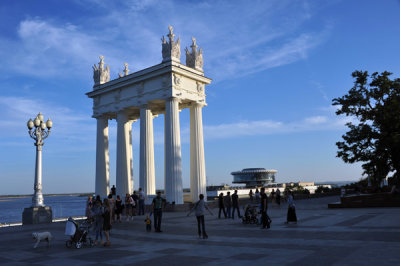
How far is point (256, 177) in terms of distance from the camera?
147 meters

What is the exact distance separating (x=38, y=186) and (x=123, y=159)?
10757mm

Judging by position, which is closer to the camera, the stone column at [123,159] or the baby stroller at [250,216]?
the baby stroller at [250,216]

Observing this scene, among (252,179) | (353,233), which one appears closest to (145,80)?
(353,233)

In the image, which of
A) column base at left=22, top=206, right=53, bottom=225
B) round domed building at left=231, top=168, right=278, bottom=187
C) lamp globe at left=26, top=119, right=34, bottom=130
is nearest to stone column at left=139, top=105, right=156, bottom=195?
column base at left=22, top=206, right=53, bottom=225

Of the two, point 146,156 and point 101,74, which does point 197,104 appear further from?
point 101,74

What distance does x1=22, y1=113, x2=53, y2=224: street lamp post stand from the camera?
21.9 metres

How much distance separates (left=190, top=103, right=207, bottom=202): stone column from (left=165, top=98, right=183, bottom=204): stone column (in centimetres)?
268

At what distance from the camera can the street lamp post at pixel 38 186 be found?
71.9 ft

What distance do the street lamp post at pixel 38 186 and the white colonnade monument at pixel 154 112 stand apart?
28.5ft

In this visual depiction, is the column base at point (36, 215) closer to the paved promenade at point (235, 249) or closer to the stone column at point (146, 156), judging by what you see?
the paved promenade at point (235, 249)

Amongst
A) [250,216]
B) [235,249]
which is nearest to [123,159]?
[250,216]

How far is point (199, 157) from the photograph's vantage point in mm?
31031

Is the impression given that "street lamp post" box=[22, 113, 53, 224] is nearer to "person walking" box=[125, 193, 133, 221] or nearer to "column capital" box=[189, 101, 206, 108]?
"person walking" box=[125, 193, 133, 221]

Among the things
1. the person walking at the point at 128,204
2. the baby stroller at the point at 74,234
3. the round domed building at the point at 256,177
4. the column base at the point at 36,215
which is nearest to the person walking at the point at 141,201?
the person walking at the point at 128,204
